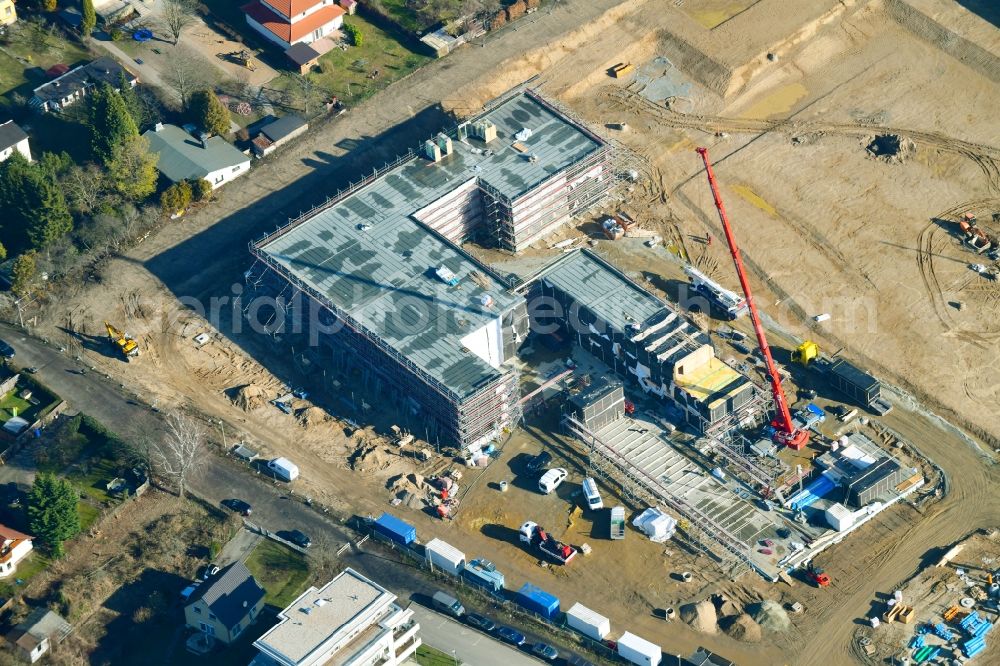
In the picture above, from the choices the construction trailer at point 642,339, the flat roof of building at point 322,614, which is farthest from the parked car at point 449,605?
the construction trailer at point 642,339

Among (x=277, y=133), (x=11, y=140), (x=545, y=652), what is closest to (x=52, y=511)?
(x=545, y=652)

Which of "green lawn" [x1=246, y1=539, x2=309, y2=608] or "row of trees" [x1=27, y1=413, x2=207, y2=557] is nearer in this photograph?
"row of trees" [x1=27, y1=413, x2=207, y2=557]

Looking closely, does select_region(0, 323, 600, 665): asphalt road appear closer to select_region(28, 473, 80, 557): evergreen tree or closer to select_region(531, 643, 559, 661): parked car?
select_region(531, 643, 559, 661): parked car

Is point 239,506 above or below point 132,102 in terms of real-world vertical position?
below

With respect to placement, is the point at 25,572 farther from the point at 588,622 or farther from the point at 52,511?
the point at 588,622

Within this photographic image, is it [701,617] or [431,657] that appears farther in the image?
[701,617]

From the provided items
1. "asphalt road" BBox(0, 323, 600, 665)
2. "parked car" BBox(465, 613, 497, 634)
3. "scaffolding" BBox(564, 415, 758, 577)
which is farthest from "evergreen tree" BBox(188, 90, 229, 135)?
"parked car" BBox(465, 613, 497, 634)

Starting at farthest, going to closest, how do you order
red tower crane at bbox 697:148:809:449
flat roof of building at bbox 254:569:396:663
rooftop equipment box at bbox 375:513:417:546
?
red tower crane at bbox 697:148:809:449 → rooftop equipment box at bbox 375:513:417:546 → flat roof of building at bbox 254:569:396:663

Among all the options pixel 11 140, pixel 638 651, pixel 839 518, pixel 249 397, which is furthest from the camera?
pixel 11 140
